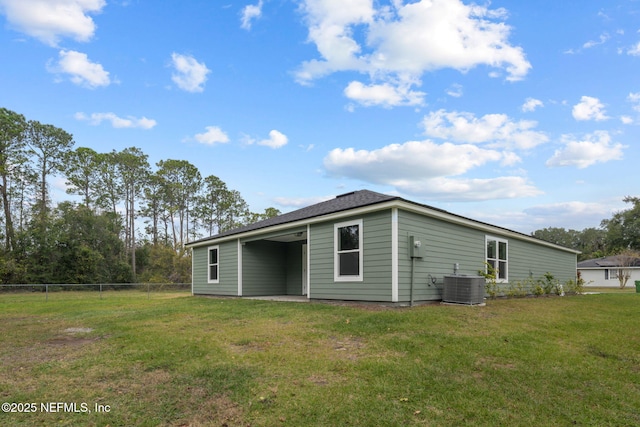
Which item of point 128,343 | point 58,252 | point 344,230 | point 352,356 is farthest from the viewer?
point 58,252

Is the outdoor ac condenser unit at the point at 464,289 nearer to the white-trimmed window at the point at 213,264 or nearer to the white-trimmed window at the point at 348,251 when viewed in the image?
the white-trimmed window at the point at 348,251

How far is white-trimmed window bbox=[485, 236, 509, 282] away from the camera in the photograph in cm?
1195

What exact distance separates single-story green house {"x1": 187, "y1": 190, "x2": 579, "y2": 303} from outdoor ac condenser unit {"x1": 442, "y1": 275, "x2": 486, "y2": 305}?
11.9 inches

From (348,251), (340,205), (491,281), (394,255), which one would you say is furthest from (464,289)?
(340,205)

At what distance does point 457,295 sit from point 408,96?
753 centimetres

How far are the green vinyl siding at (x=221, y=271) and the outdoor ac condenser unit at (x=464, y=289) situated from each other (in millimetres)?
7493

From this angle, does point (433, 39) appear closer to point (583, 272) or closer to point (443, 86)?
point (443, 86)

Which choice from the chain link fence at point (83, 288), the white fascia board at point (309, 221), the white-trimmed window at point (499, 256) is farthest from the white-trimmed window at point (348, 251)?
the chain link fence at point (83, 288)

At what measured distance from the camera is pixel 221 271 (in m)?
14.6

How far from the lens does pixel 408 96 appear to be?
1348 cm

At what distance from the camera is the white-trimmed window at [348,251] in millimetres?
9172

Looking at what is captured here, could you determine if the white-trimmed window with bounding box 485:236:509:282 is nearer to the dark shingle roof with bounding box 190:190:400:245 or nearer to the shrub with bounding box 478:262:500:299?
the shrub with bounding box 478:262:500:299

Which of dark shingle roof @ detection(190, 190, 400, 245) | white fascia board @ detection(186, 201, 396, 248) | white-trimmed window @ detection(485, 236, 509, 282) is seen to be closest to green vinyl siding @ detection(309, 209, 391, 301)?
white fascia board @ detection(186, 201, 396, 248)

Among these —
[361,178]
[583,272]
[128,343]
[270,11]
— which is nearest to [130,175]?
[361,178]
